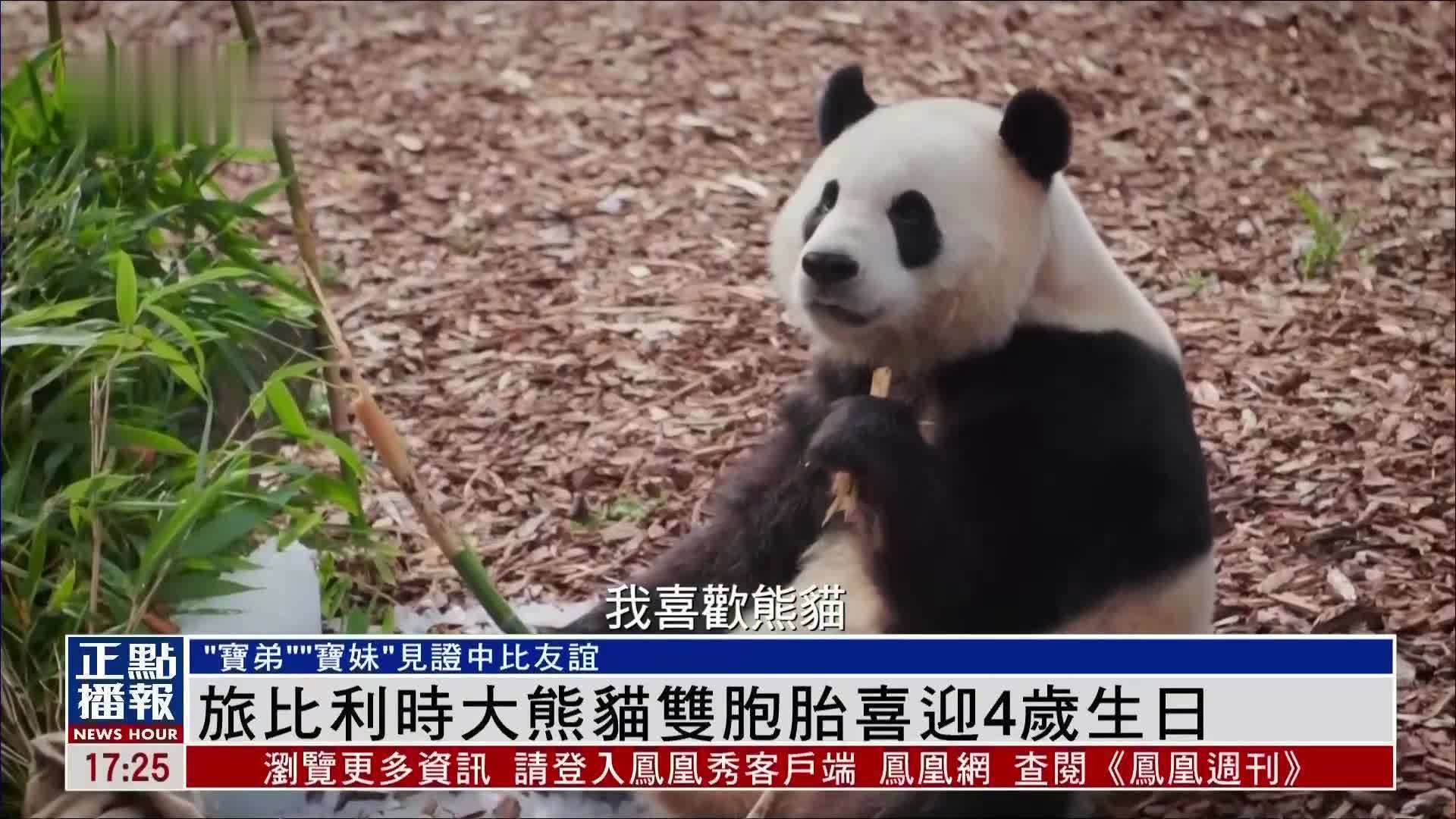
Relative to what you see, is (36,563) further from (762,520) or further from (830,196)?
(830,196)

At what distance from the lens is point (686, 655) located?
162 cm

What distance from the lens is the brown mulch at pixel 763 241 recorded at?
68.5 inches

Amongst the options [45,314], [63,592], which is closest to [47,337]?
[45,314]

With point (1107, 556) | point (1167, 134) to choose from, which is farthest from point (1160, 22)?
point (1107, 556)

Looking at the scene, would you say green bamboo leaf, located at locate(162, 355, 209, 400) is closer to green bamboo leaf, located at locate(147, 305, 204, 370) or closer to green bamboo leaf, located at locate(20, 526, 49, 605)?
green bamboo leaf, located at locate(147, 305, 204, 370)

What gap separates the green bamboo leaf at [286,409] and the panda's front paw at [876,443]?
0.63 meters

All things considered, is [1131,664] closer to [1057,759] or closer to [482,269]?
[1057,759]

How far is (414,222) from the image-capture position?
1992 mm

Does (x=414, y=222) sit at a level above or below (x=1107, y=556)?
above

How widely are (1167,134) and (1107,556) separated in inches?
22.6

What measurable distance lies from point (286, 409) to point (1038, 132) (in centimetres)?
90

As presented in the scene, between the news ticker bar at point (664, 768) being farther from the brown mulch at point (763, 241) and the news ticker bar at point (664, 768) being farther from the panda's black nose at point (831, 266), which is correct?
the panda's black nose at point (831, 266)

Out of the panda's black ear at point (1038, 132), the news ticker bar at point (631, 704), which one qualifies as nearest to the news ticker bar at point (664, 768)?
the news ticker bar at point (631, 704)

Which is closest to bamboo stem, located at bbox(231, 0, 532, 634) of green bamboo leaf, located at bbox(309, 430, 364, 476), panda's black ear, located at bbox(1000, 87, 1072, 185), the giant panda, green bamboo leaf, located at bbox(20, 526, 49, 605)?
green bamboo leaf, located at bbox(309, 430, 364, 476)
